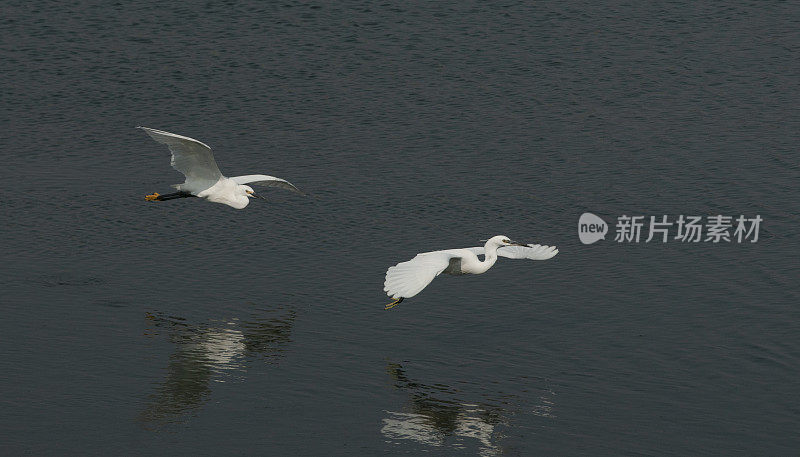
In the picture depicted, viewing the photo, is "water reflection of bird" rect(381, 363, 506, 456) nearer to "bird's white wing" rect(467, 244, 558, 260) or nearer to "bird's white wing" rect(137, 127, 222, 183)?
"bird's white wing" rect(467, 244, 558, 260)

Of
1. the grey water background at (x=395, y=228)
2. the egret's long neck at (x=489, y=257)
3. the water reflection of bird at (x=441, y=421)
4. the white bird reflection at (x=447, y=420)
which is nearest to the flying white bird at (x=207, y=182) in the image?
the grey water background at (x=395, y=228)

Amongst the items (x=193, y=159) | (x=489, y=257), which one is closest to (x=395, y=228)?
(x=193, y=159)

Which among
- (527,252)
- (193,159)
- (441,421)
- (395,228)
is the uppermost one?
(193,159)

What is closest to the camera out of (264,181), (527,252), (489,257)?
(489,257)

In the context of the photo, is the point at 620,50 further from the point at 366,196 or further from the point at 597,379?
the point at 597,379

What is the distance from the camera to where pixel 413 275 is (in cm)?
2880

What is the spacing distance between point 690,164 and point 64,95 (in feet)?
87.6

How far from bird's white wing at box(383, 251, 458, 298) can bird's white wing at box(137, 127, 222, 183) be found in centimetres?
639

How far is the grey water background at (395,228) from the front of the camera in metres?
28.6

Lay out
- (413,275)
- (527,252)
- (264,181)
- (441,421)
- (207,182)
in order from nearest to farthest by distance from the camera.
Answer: (441,421) < (413,275) < (527,252) < (207,182) < (264,181)

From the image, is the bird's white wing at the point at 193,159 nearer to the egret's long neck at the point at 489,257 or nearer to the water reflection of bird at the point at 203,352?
the water reflection of bird at the point at 203,352

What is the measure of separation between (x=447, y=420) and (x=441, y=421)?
142mm

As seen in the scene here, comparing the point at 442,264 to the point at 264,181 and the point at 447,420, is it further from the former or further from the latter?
the point at 264,181

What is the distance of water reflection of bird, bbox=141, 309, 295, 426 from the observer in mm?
28691
